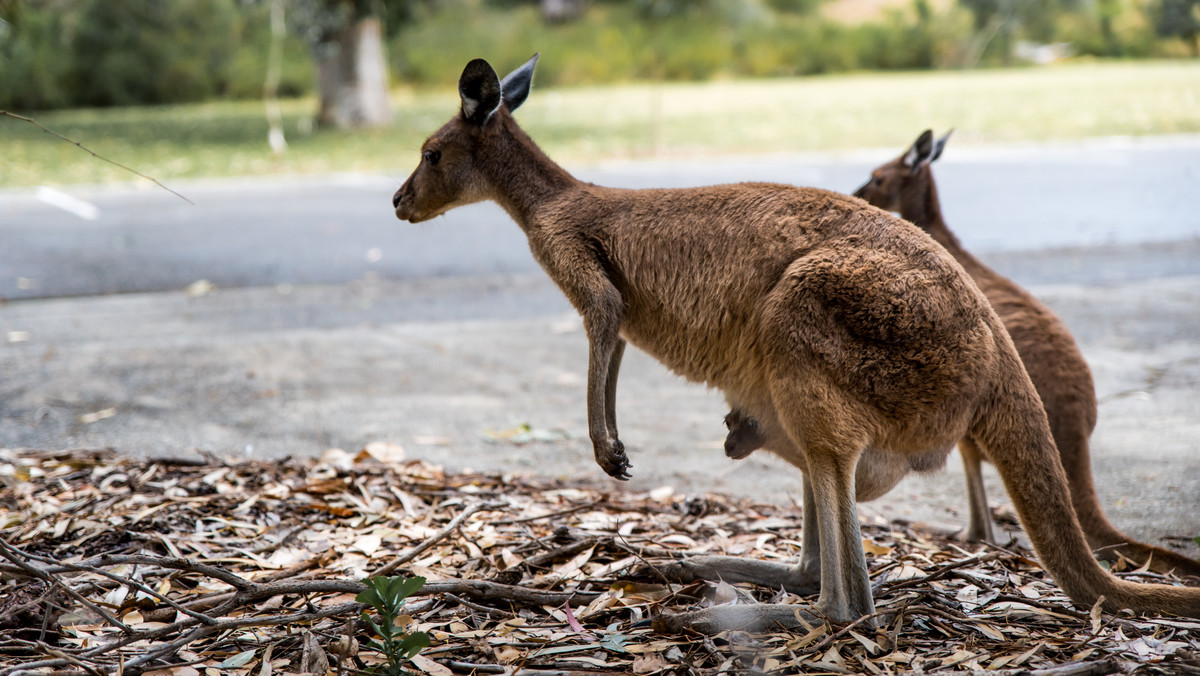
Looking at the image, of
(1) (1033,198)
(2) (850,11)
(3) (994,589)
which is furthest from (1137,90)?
(3) (994,589)

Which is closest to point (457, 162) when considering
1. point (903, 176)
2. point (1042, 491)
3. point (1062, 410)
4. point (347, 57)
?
point (1042, 491)

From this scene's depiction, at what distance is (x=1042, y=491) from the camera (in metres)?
2.46

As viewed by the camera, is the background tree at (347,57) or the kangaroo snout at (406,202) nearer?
the kangaroo snout at (406,202)

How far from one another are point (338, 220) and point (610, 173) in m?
3.55

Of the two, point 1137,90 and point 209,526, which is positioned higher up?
point 1137,90

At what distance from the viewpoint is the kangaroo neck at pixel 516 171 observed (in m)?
2.94

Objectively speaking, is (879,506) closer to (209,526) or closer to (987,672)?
(987,672)

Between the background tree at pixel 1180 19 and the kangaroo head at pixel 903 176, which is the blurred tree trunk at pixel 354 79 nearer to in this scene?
the background tree at pixel 1180 19

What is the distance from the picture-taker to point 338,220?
1040 centimetres

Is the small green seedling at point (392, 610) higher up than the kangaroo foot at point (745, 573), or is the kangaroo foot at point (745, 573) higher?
the small green seedling at point (392, 610)

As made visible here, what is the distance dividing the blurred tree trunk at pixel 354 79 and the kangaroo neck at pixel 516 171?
13.8 m

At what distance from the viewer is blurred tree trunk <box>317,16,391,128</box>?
634 inches

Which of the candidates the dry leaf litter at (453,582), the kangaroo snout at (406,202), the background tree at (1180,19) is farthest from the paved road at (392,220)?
Answer: the kangaroo snout at (406,202)

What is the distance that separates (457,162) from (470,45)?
20.1 m
